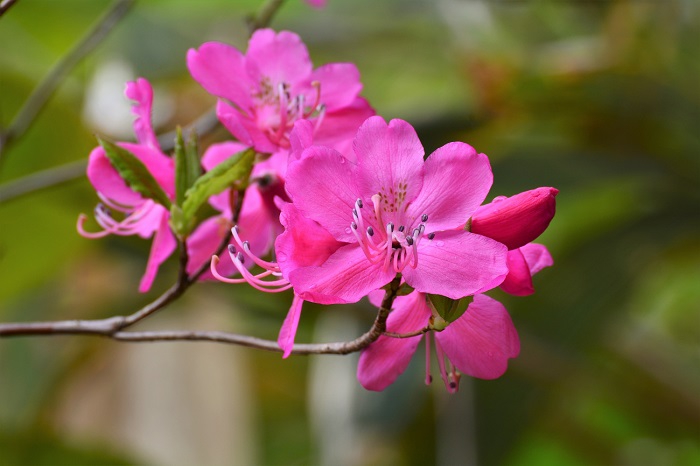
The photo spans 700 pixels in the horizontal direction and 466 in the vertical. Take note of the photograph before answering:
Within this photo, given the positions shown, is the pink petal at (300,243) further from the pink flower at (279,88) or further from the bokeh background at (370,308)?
the bokeh background at (370,308)

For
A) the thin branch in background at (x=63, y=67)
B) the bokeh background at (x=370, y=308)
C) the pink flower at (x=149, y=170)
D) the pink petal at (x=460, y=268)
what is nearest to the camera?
the pink petal at (x=460, y=268)

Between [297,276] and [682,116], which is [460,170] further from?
[682,116]

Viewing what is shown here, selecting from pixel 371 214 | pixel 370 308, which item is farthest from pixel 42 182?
pixel 370 308

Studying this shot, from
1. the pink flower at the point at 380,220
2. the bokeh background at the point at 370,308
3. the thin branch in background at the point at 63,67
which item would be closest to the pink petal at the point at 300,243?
the pink flower at the point at 380,220

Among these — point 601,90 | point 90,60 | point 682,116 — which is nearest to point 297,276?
point 601,90

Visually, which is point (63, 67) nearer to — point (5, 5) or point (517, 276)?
point (5, 5)

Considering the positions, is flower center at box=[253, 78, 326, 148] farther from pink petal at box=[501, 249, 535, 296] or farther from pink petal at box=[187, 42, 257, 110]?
pink petal at box=[501, 249, 535, 296]

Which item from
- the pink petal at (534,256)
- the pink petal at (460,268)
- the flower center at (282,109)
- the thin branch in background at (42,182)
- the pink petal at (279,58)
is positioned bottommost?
the thin branch in background at (42,182)
